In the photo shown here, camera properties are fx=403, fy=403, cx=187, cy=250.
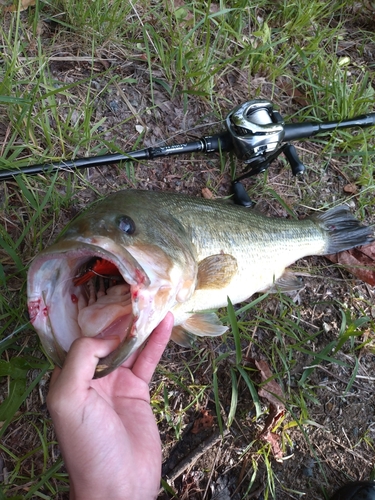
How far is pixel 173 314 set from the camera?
2.36 metres

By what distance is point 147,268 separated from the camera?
197cm

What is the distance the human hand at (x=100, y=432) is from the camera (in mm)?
1791

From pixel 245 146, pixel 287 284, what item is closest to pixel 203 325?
pixel 287 284

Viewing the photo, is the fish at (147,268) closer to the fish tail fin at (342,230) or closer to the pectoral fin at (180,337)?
the pectoral fin at (180,337)

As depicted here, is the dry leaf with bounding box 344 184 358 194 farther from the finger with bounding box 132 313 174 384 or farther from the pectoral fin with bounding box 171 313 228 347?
the finger with bounding box 132 313 174 384

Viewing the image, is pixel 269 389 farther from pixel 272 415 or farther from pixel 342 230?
pixel 342 230

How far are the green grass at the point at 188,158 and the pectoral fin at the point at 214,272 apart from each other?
0.38 m

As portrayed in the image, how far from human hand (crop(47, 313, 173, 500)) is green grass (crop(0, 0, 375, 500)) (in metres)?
0.66

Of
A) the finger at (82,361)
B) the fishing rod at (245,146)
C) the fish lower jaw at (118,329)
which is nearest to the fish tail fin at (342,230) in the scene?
the fishing rod at (245,146)

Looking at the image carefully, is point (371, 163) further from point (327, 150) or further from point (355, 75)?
point (355, 75)

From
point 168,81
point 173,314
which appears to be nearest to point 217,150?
point 168,81

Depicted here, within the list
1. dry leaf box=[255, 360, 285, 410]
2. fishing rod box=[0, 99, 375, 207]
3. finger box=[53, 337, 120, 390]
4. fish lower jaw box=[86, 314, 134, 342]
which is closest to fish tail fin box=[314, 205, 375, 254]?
fishing rod box=[0, 99, 375, 207]

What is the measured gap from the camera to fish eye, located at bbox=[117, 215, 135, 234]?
79.1 inches

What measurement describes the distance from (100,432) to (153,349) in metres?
0.58
